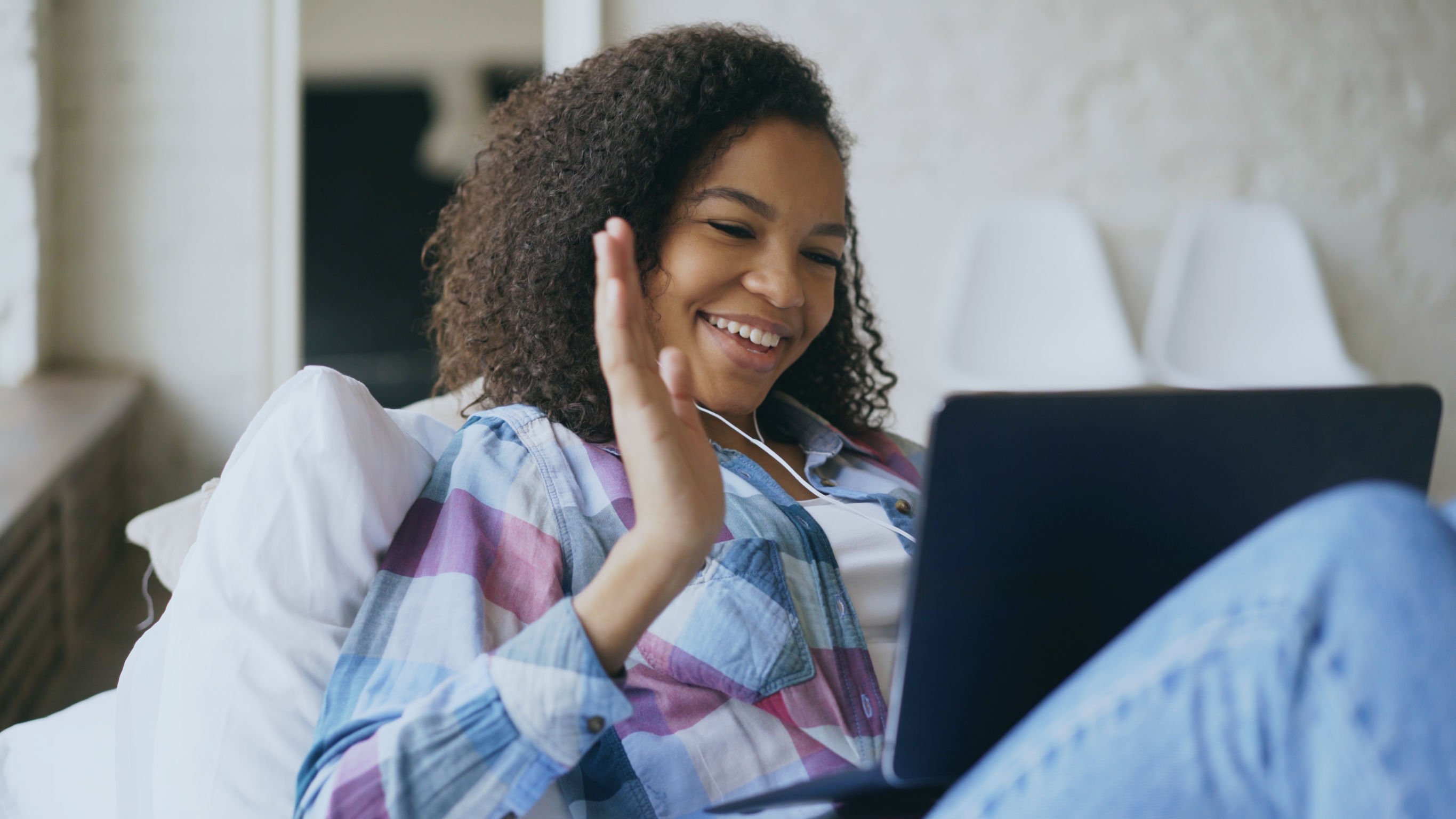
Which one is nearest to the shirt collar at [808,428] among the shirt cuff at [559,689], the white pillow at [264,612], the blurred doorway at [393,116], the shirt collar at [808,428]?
the shirt collar at [808,428]

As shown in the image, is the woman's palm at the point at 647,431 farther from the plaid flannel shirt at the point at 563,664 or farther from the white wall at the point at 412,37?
the white wall at the point at 412,37

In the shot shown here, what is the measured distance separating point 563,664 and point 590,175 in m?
0.62

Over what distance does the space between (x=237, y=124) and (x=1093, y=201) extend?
217cm

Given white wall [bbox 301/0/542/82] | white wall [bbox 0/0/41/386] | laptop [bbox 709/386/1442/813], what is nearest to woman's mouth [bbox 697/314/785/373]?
laptop [bbox 709/386/1442/813]

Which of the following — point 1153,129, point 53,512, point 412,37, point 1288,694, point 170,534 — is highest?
point 412,37

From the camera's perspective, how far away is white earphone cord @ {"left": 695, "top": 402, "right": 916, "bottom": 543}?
3.43ft

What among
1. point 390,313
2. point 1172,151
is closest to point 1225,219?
point 1172,151

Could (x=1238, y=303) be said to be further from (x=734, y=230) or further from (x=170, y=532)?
(x=170, y=532)

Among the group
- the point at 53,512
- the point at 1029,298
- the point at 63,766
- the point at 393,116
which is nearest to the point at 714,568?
the point at 63,766

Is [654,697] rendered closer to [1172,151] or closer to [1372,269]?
[1172,151]

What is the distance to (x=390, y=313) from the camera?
530 centimetres

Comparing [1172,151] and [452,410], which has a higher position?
[1172,151]

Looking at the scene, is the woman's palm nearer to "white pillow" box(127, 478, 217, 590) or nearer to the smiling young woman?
the smiling young woman

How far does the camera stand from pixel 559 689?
2.07ft
